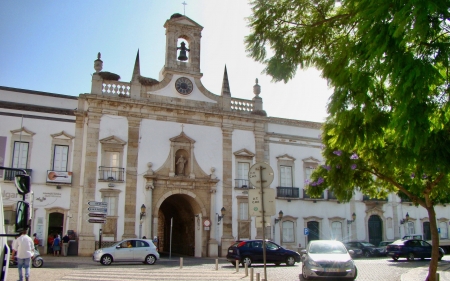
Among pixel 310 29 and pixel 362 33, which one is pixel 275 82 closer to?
pixel 310 29

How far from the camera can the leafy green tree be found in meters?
6.16

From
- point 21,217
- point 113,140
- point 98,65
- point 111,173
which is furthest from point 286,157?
point 21,217

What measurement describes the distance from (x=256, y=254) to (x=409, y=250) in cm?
1014

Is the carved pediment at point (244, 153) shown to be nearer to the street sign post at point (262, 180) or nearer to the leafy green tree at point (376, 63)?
the street sign post at point (262, 180)

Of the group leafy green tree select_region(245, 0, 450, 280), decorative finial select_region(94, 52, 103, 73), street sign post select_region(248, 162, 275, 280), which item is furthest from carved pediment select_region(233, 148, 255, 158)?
leafy green tree select_region(245, 0, 450, 280)

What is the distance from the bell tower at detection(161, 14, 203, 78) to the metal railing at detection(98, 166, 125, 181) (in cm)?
699

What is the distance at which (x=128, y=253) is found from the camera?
2145 centimetres

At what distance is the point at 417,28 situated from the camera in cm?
589

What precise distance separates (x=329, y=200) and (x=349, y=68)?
27324 millimetres

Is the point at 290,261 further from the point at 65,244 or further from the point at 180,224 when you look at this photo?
the point at 180,224

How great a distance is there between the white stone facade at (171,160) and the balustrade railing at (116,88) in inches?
2.6

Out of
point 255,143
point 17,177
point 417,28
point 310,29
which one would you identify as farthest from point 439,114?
point 255,143

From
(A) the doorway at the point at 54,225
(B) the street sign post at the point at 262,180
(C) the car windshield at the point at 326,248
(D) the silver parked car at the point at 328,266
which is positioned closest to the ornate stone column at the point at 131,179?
(A) the doorway at the point at 54,225

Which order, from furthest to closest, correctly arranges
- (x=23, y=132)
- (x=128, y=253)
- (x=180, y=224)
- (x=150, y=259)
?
(x=180, y=224), (x=23, y=132), (x=150, y=259), (x=128, y=253)
